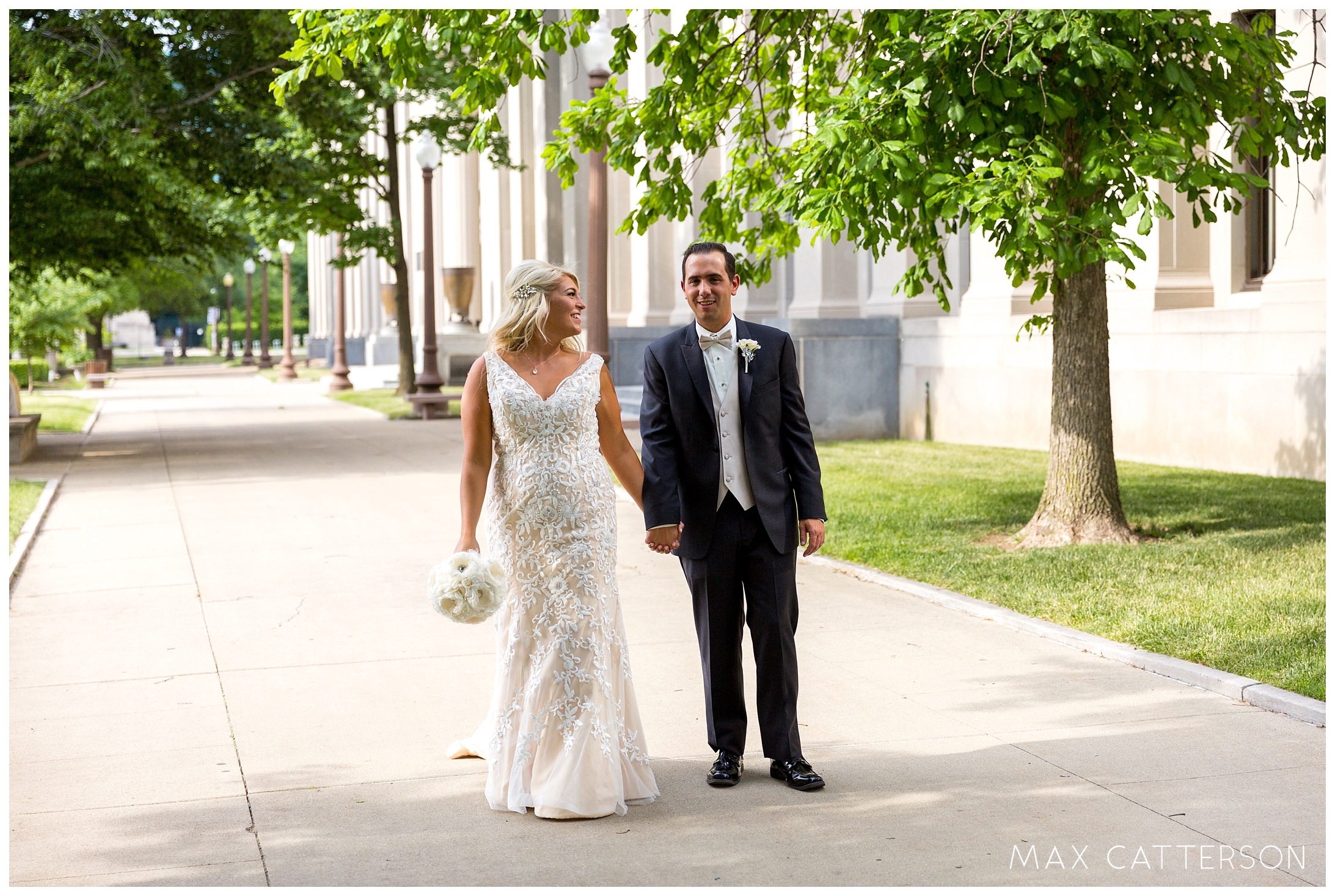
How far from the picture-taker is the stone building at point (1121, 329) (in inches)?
550

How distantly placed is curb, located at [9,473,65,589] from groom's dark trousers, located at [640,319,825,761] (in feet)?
21.3

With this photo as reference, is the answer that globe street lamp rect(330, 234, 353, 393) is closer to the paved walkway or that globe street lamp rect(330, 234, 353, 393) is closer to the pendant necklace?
the paved walkway

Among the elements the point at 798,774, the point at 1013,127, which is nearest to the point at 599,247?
the point at 1013,127

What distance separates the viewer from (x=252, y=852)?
459 cm

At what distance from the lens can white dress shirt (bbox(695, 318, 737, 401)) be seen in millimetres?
5176

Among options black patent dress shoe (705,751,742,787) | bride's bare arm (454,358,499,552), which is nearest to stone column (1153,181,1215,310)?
black patent dress shoe (705,751,742,787)

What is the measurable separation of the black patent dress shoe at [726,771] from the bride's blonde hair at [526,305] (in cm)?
169

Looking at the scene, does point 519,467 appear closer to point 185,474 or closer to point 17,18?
point 185,474

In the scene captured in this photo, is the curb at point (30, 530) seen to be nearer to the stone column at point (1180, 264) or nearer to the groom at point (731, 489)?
the groom at point (731, 489)

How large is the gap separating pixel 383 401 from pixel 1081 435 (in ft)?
78.7

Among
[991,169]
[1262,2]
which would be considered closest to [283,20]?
[991,169]

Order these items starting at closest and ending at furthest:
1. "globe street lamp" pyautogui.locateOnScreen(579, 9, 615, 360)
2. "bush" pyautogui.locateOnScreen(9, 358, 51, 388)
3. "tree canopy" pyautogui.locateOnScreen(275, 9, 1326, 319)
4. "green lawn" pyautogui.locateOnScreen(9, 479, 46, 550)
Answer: "tree canopy" pyautogui.locateOnScreen(275, 9, 1326, 319) < "green lawn" pyautogui.locateOnScreen(9, 479, 46, 550) < "globe street lamp" pyautogui.locateOnScreen(579, 9, 615, 360) < "bush" pyautogui.locateOnScreen(9, 358, 51, 388)

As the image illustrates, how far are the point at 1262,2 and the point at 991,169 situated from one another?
1.79m

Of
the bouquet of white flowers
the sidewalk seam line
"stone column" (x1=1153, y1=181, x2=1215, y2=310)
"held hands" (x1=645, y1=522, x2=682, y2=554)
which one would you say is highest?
"stone column" (x1=1153, y1=181, x2=1215, y2=310)
